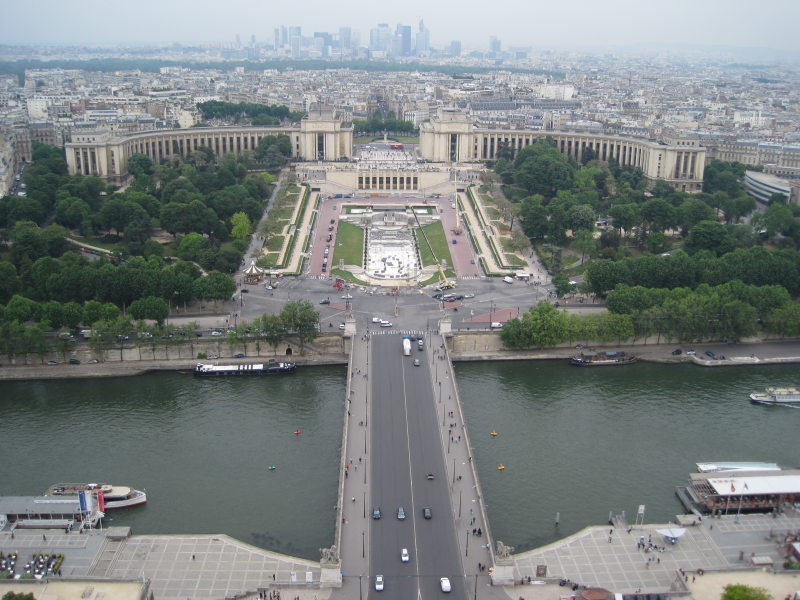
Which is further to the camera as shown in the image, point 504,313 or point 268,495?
point 504,313

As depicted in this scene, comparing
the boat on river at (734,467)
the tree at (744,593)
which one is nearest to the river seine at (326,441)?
the boat on river at (734,467)

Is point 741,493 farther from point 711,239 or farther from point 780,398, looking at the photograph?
point 711,239

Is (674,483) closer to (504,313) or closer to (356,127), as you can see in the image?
(504,313)

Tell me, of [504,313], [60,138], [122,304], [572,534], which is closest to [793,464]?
[572,534]

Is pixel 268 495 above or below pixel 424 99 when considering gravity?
below

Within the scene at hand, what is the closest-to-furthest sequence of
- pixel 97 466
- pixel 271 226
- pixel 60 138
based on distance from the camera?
pixel 97 466 < pixel 271 226 < pixel 60 138

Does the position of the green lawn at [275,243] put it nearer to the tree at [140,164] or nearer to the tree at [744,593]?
the tree at [140,164]

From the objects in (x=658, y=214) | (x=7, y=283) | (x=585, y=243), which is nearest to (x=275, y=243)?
(x=7, y=283)
